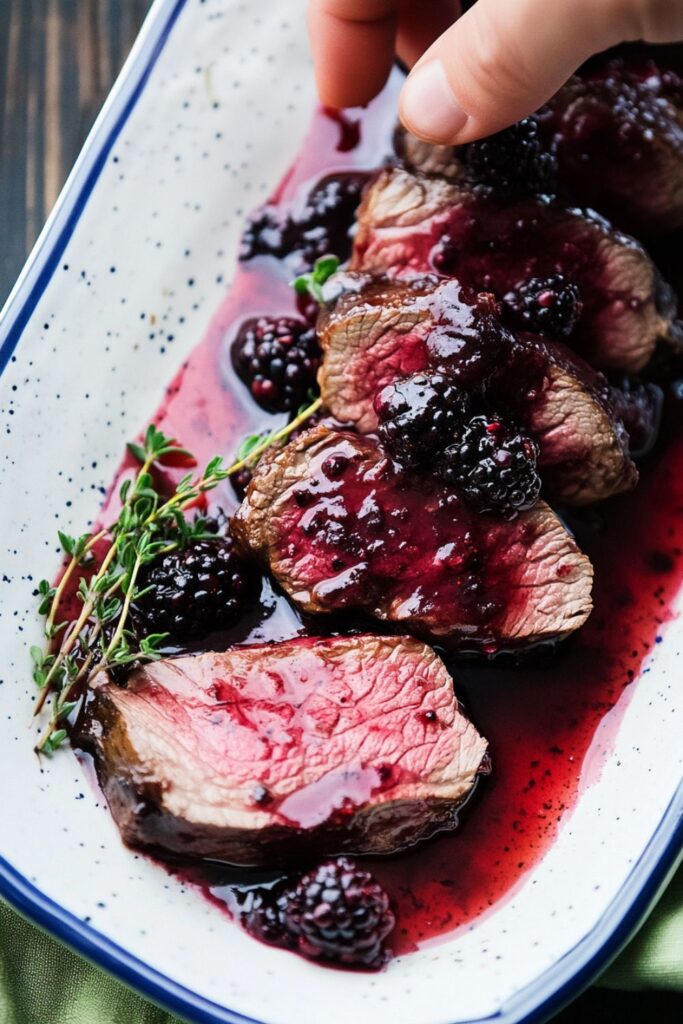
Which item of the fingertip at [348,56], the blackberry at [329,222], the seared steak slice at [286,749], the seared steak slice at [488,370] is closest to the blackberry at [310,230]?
the blackberry at [329,222]

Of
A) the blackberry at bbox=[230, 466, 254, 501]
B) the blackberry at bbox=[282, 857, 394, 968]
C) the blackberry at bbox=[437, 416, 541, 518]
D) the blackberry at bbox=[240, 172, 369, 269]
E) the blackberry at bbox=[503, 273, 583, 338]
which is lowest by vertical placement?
the blackberry at bbox=[282, 857, 394, 968]

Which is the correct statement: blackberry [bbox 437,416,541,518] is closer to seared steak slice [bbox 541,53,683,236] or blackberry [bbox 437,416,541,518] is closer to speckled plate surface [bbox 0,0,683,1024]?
speckled plate surface [bbox 0,0,683,1024]

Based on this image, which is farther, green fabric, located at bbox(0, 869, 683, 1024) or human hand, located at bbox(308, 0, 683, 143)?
green fabric, located at bbox(0, 869, 683, 1024)

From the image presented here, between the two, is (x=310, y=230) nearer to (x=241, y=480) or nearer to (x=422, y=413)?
(x=241, y=480)

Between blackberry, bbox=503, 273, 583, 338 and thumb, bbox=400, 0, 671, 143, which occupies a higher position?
thumb, bbox=400, 0, 671, 143

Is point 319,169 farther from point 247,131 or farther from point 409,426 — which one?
point 409,426

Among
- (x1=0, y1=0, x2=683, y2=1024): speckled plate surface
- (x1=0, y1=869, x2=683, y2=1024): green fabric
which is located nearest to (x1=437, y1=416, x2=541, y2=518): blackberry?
(x1=0, y1=0, x2=683, y2=1024): speckled plate surface
